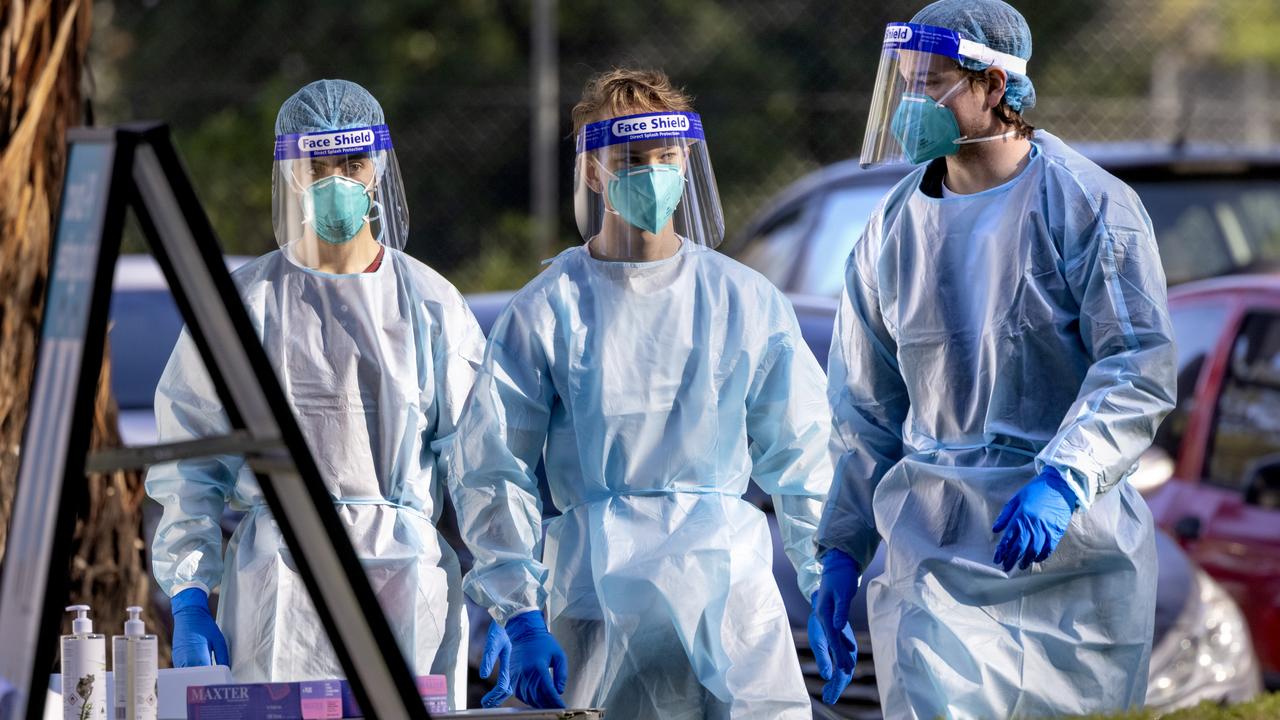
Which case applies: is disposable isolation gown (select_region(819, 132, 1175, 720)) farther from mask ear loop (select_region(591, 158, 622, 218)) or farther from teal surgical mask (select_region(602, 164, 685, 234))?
mask ear loop (select_region(591, 158, 622, 218))

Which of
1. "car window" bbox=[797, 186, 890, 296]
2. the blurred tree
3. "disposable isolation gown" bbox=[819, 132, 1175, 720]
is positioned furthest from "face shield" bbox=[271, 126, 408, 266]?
"car window" bbox=[797, 186, 890, 296]

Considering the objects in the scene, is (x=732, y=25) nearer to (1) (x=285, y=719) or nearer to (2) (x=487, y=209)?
(2) (x=487, y=209)

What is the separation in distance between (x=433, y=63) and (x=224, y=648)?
43.6ft

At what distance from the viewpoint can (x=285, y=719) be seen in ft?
9.30

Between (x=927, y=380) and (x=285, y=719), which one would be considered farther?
(x=927, y=380)

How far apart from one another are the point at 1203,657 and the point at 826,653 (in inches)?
78.6

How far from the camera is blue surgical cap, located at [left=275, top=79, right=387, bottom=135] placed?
369 centimetres

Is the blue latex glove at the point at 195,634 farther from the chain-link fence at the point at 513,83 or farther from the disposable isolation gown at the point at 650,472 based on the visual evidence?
the chain-link fence at the point at 513,83

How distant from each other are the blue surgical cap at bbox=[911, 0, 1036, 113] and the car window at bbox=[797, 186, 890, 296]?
3.39 m

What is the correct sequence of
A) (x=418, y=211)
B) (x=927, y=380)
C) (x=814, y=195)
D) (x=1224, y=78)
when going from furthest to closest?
(x=1224, y=78) → (x=418, y=211) → (x=814, y=195) → (x=927, y=380)

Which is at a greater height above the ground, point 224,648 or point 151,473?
point 151,473

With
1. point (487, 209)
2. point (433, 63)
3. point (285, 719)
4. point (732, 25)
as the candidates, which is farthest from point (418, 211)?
point (285, 719)

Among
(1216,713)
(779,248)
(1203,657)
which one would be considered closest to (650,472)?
(1216,713)

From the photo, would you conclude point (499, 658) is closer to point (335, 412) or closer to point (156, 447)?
point (335, 412)
